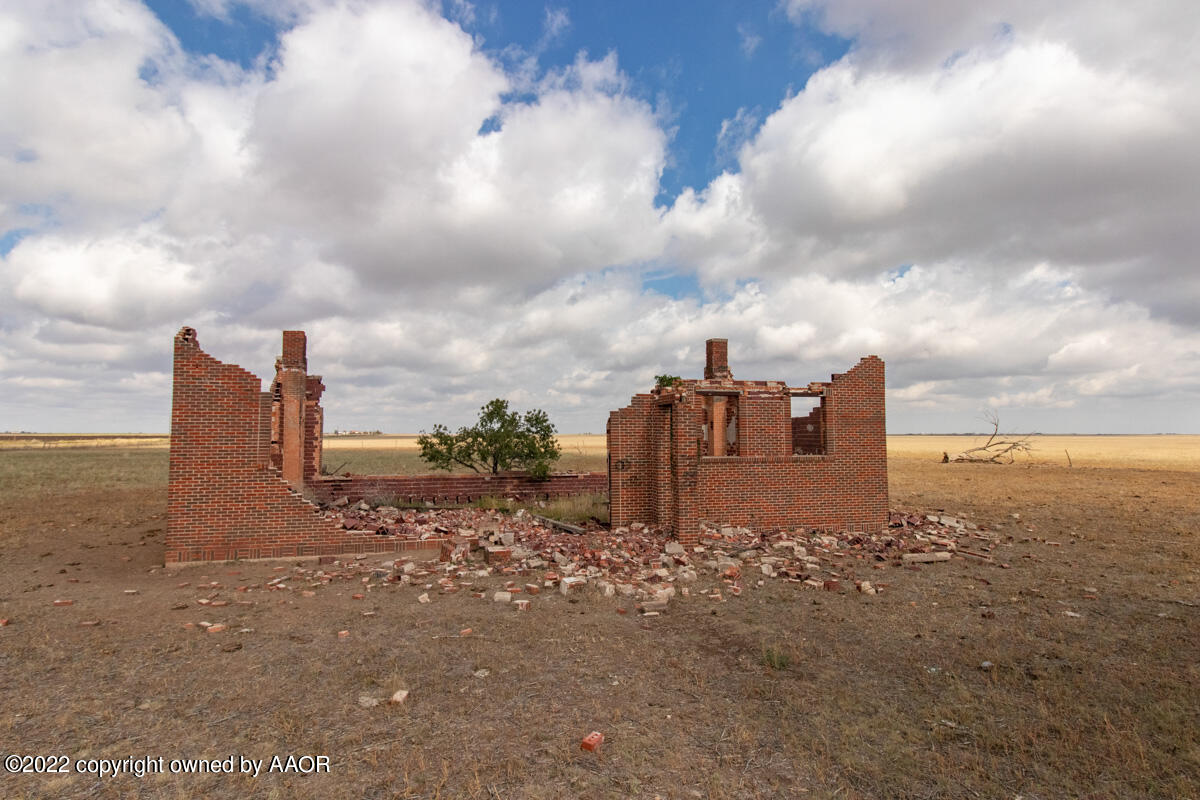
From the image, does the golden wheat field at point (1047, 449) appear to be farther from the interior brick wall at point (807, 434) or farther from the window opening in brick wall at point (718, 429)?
the window opening in brick wall at point (718, 429)

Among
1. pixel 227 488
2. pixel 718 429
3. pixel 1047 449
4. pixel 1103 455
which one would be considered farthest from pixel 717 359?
pixel 1047 449

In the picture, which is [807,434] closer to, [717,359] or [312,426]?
[717,359]

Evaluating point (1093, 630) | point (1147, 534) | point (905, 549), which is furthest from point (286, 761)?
point (1147, 534)

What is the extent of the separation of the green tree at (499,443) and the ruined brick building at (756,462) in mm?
6148

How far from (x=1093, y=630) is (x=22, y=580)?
14690 millimetres

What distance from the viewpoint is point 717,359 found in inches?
615

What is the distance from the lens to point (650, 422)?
520 inches

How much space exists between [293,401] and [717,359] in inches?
409

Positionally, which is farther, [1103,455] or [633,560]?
[1103,455]

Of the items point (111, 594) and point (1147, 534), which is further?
point (1147, 534)

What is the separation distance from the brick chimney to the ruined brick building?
2.25 metres

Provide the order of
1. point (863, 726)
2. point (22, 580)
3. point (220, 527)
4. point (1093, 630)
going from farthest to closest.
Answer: point (220, 527), point (22, 580), point (1093, 630), point (863, 726)

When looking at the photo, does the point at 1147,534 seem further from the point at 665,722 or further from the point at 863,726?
the point at 665,722

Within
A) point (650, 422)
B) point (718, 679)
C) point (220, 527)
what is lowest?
point (718, 679)
